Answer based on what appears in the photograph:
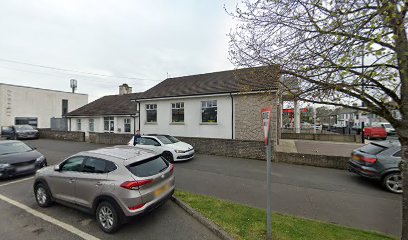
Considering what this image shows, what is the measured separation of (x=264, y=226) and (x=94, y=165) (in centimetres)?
380

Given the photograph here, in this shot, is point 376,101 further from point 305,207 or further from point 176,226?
point 176,226

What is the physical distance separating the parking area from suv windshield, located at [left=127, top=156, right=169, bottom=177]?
2.78ft

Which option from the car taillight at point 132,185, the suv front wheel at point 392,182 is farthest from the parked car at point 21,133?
the suv front wheel at point 392,182

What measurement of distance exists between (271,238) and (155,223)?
2324mm

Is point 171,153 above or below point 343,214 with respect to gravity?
above

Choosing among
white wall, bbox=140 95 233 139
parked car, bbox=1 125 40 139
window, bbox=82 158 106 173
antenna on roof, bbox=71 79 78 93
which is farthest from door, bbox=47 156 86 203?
antenna on roof, bbox=71 79 78 93

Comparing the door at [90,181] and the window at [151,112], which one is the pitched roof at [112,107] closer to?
the window at [151,112]

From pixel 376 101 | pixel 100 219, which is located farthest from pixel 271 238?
pixel 100 219

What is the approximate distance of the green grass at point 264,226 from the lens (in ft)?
11.0

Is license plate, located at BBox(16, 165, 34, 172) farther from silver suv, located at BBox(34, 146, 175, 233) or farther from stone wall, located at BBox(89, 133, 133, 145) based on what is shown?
stone wall, located at BBox(89, 133, 133, 145)

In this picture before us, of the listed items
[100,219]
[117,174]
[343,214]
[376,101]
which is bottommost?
[343,214]

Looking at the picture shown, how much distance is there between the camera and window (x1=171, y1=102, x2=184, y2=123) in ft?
50.9

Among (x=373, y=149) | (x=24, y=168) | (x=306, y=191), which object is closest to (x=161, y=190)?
(x=306, y=191)

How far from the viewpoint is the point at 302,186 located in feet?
20.3
